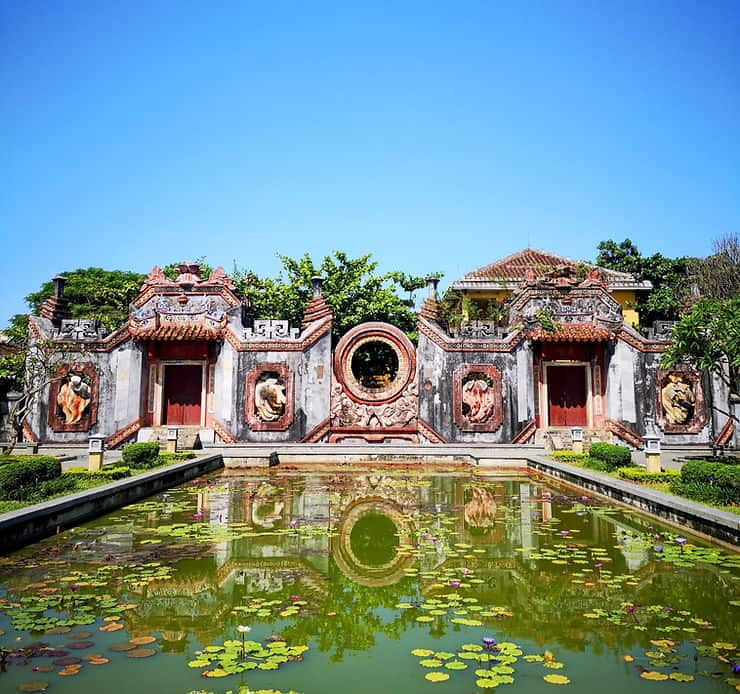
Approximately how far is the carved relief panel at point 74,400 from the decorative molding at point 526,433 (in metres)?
13.2

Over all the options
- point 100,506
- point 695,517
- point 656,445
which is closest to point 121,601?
point 100,506

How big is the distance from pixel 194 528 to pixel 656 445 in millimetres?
8474

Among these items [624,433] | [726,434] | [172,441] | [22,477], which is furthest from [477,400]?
[22,477]

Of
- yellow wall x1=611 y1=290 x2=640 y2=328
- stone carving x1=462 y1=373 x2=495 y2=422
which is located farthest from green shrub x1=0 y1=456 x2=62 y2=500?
yellow wall x1=611 y1=290 x2=640 y2=328

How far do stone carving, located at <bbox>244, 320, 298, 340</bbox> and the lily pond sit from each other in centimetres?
1144

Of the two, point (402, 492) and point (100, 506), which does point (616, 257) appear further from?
point (100, 506)

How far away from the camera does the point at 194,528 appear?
7547 millimetres

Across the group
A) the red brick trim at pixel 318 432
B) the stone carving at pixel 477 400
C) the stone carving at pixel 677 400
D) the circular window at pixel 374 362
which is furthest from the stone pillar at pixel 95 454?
the stone carving at pixel 677 400

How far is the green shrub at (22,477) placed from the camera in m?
7.71

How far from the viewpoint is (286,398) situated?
63.4 feet

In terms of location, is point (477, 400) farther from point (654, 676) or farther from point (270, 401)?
point (654, 676)

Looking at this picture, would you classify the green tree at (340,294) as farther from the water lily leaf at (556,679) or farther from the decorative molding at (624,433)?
the water lily leaf at (556,679)

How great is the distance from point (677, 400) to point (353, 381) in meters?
10.3

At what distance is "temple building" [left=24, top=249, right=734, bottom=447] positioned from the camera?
63.3 feet
